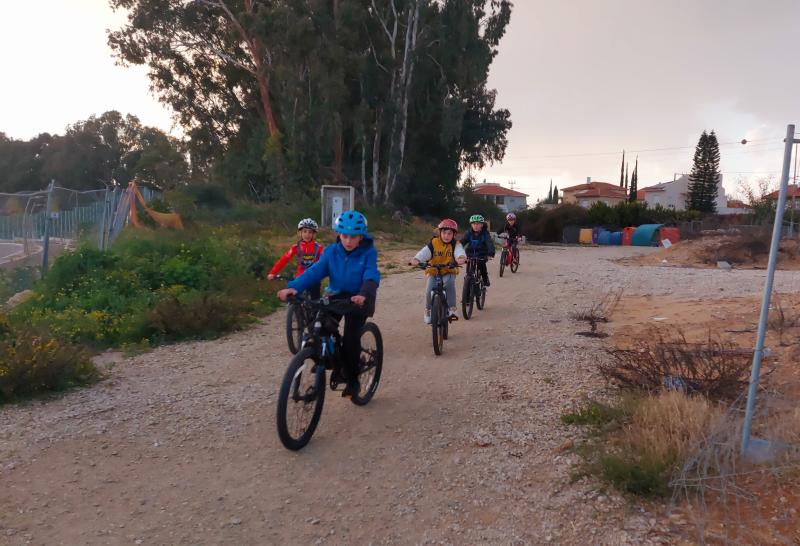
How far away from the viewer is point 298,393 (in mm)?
4551

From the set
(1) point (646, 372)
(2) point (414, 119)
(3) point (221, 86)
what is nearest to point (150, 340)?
(1) point (646, 372)

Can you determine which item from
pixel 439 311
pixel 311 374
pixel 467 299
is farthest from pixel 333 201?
pixel 311 374

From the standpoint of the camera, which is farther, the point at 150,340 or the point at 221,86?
the point at 221,86

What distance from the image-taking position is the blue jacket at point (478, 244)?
9961 mm

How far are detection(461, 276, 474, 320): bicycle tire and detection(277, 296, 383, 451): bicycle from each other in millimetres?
4653

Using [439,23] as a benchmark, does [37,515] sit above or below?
below

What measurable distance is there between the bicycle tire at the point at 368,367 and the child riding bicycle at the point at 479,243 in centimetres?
452

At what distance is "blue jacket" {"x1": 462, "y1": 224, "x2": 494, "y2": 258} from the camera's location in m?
9.96

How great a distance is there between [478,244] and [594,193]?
89.7 meters

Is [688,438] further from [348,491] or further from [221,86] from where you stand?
[221,86]

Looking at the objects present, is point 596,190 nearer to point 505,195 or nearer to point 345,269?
point 505,195

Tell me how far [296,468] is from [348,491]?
0.50 meters

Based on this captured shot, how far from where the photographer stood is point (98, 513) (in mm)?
3705

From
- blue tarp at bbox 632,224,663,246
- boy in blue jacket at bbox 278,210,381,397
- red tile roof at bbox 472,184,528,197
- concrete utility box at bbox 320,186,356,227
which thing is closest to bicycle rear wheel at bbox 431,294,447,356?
boy in blue jacket at bbox 278,210,381,397
